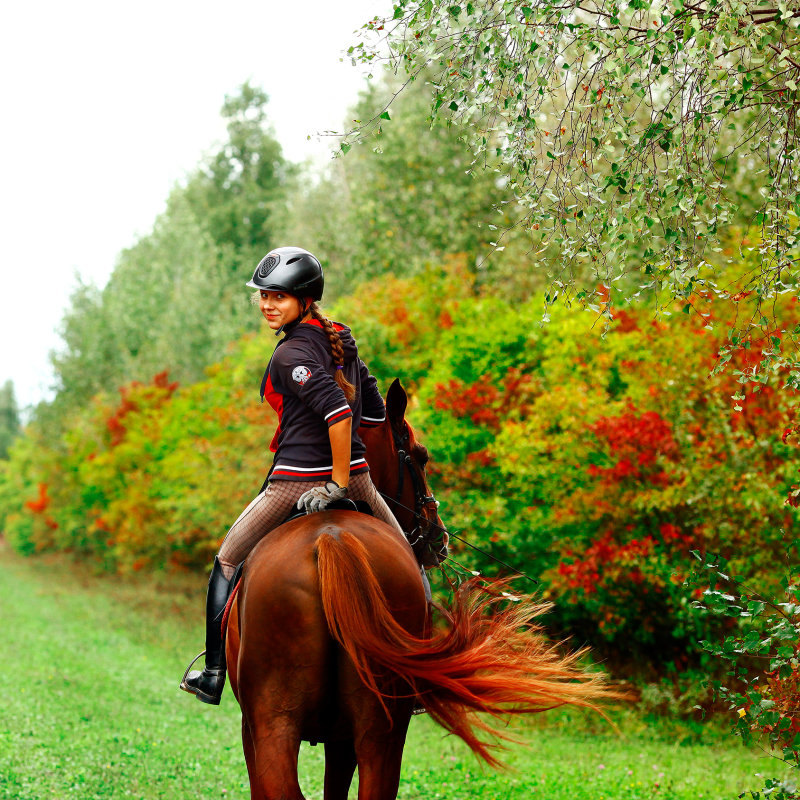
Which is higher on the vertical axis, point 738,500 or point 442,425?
point 442,425

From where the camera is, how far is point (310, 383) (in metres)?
4.49

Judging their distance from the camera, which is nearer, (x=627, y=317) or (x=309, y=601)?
(x=309, y=601)

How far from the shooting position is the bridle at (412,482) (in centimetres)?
543

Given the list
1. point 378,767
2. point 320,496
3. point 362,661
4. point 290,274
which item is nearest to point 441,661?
point 362,661

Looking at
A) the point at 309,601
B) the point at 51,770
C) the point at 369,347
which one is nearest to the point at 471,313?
the point at 369,347

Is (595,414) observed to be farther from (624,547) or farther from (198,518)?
(198,518)

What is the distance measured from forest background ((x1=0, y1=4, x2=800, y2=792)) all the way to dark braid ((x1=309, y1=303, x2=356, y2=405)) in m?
1.02

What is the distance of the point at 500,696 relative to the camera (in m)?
3.93

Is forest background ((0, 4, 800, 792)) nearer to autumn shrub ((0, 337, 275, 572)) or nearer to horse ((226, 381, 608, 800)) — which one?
autumn shrub ((0, 337, 275, 572))

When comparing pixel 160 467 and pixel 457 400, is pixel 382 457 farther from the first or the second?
pixel 160 467

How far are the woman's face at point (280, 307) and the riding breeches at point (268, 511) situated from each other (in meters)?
0.84

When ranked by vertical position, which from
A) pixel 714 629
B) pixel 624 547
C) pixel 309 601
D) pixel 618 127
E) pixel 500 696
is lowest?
pixel 714 629

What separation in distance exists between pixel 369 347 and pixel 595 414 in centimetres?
790

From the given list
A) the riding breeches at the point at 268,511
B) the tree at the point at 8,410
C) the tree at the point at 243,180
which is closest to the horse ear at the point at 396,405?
the riding breeches at the point at 268,511
